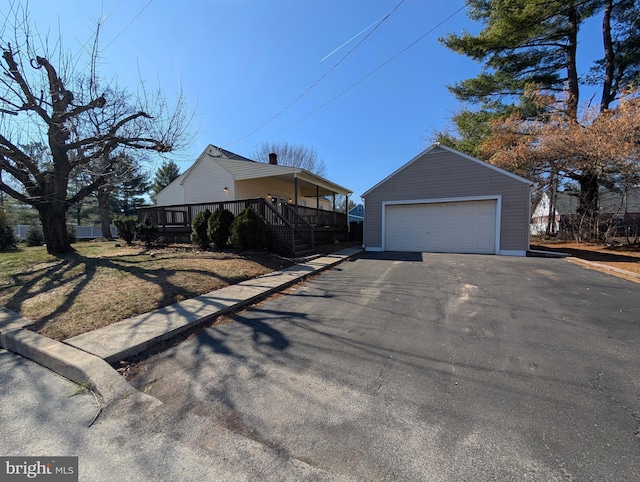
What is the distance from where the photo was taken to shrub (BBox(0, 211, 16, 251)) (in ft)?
38.9

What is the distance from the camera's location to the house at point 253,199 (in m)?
10.2

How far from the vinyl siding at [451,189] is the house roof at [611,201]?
195 inches

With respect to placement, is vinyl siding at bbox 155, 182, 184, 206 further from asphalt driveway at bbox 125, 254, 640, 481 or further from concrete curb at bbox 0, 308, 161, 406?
asphalt driveway at bbox 125, 254, 640, 481

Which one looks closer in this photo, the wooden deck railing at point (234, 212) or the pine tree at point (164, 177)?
the wooden deck railing at point (234, 212)

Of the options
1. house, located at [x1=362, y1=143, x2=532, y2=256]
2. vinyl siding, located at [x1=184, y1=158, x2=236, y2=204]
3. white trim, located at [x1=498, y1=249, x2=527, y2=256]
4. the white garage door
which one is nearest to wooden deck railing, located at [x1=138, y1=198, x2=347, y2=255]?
vinyl siding, located at [x1=184, y1=158, x2=236, y2=204]

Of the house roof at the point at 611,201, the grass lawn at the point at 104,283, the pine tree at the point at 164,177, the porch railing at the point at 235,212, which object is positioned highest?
the pine tree at the point at 164,177

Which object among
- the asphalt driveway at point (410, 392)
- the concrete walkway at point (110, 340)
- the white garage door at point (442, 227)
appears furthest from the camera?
the white garage door at point (442, 227)

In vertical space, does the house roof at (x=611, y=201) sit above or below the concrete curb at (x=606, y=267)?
above

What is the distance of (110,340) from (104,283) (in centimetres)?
315

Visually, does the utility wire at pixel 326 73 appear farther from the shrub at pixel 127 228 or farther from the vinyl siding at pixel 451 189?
the shrub at pixel 127 228

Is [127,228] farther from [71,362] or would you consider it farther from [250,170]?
[71,362]

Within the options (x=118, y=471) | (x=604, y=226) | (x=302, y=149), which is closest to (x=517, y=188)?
(x=604, y=226)

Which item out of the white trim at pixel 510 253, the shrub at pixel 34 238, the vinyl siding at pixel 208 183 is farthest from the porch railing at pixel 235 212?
the white trim at pixel 510 253

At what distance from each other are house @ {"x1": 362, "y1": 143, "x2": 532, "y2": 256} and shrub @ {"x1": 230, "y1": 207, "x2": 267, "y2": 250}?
620 cm
